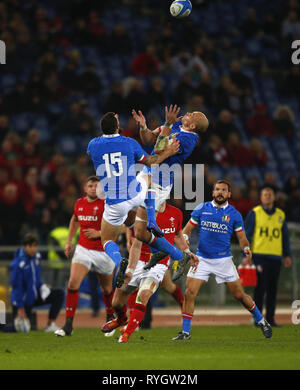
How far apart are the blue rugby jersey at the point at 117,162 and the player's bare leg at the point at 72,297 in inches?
84.8

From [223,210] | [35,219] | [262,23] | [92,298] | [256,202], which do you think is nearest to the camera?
[223,210]

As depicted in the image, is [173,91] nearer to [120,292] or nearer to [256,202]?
[256,202]

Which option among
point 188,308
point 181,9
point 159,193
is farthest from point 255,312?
point 181,9

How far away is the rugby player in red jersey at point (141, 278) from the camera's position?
9.95m

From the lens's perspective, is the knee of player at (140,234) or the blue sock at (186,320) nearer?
the knee of player at (140,234)

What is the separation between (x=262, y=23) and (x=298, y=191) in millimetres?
8167

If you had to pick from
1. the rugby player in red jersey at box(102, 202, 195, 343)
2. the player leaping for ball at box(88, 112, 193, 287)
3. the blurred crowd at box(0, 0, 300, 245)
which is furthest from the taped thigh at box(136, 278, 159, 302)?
the blurred crowd at box(0, 0, 300, 245)

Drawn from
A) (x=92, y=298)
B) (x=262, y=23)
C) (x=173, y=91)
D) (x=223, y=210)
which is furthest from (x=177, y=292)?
(x=262, y=23)

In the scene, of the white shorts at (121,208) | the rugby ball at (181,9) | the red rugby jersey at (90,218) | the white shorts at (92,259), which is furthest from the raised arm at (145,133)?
the white shorts at (92,259)

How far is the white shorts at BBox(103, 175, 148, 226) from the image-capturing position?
995cm

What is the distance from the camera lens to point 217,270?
1119 cm

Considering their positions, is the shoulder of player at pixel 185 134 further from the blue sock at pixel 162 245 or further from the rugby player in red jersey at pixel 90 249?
the rugby player in red jersey at pixel 90 249
